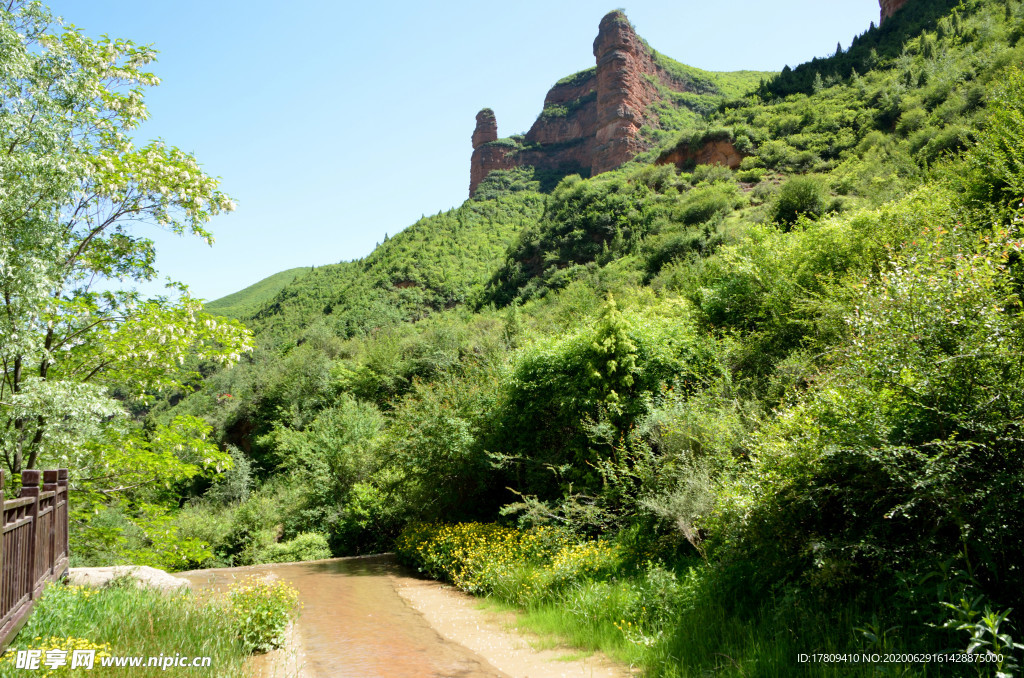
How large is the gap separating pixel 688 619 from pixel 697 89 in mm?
113485

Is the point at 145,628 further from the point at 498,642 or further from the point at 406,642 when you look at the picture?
the point at 498,642

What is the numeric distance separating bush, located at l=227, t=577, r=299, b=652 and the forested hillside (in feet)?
10.0

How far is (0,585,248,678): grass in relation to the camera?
4934 mm

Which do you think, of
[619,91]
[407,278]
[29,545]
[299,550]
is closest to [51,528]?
[29,545]

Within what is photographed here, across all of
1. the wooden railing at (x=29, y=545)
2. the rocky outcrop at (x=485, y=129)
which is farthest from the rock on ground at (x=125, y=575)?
the rocky outcrop at (x=485, y=129)

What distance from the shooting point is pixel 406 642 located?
28.2 feet

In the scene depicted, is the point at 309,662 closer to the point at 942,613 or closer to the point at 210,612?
the point at 210,612

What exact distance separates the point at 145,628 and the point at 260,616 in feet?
5.45

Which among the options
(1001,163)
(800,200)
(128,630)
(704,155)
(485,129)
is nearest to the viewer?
(128,630)

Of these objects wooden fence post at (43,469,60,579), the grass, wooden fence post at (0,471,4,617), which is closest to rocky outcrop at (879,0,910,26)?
the grass

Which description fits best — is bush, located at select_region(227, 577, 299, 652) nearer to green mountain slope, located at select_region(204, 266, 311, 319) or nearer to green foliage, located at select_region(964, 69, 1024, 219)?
green foliage, located at select_region(964, 69, 1024, 219)

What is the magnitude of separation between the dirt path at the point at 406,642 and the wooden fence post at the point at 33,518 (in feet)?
8.64

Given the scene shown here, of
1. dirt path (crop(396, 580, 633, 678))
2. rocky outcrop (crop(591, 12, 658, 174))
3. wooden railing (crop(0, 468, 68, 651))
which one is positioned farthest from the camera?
rocky outcrop (crop(591, 12, 658, 174))

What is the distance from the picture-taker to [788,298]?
14516 mm
